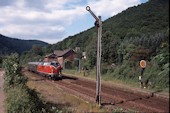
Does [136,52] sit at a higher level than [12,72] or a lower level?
higher

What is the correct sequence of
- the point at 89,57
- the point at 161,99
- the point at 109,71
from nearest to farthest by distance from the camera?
the point at 161,99 → the point at 109,71 → the point at 89,57

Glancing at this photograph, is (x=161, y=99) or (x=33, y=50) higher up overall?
(x=33, y=50)

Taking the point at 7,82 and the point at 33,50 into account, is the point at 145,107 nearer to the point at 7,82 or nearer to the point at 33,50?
the point at 7,82

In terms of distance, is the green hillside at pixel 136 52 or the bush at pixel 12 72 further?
the green hillside at pixel 136 52

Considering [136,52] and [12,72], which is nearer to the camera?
[12,72]

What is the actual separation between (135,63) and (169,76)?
3117 centimetres

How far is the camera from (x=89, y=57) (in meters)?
53.7

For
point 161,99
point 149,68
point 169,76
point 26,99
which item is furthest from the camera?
point 149,68

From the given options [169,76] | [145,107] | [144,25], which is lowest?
[145,107]

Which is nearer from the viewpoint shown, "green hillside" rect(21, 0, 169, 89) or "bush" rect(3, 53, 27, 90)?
"bush" rect(3, 53, 27, 90)

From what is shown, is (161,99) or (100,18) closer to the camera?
(100,18)

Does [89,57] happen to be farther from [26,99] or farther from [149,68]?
[26,99]

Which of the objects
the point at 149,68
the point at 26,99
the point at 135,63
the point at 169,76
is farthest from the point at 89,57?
the point at 169,76

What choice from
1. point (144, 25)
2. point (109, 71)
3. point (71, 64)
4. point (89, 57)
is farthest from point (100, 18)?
point (71, 64)
